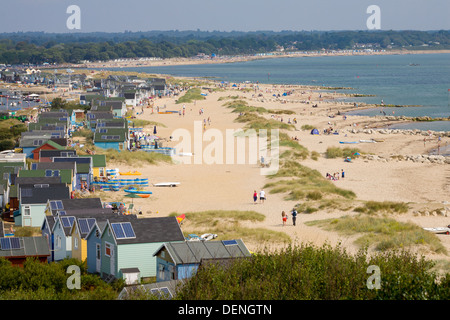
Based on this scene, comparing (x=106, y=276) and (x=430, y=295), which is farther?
(x=106, y=276)

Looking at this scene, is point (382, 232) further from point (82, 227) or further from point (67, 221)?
point (67, 221)

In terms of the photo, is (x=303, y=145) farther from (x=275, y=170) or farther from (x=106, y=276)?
(x=106, y=276)

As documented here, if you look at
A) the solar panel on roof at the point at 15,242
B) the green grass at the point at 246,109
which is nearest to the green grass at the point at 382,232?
the solar panel on roof at the point at 15,242

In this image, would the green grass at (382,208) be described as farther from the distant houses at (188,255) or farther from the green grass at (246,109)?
the green grass at (246,109)

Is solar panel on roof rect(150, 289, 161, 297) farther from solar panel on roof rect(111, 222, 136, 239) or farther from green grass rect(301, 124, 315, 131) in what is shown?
green grass rect(301, 124, 315, 131)

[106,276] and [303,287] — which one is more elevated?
[303,287]
